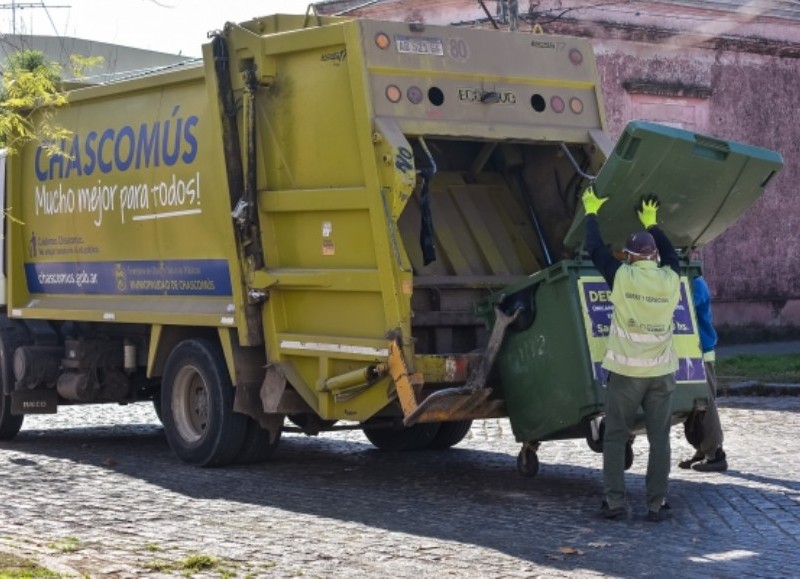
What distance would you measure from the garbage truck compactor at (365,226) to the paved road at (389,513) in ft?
1.46

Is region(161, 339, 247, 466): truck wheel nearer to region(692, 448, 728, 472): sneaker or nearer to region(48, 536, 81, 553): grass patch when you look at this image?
region(48, 536, 81, 553): grass patch

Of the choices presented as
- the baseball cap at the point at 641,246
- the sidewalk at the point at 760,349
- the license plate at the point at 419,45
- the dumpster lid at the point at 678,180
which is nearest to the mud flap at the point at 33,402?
the license plate at the point at 419,45

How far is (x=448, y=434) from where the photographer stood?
12.1 meters

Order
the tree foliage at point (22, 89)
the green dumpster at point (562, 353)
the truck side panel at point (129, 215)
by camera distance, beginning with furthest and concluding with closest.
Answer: the truck side panel at point (129, 215) < the green dumpster at point (562, 353) < the tree foliage at point (22, 89)

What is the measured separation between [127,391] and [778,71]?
14.4 m

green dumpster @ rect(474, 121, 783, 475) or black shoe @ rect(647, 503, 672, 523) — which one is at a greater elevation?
green dumpster @ rect(474, 121, 783, 475)

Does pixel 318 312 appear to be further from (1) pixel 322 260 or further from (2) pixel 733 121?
(2) pixel 733 121

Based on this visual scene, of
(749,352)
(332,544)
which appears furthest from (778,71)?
(332,544)

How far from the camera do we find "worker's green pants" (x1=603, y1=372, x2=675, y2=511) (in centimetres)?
873

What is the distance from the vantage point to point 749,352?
71.9ft

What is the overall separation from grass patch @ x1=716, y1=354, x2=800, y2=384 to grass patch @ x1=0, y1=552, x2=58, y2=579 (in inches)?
432

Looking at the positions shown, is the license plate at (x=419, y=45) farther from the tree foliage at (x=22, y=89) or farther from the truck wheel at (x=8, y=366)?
the truck wheel at (x=8, y=366)

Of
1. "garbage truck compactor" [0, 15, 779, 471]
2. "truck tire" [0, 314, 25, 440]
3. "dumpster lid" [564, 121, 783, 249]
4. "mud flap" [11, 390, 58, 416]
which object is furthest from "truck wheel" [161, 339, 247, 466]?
"dumpster lid" [564, 121, 783, 249]

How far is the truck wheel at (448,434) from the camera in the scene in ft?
39.4
